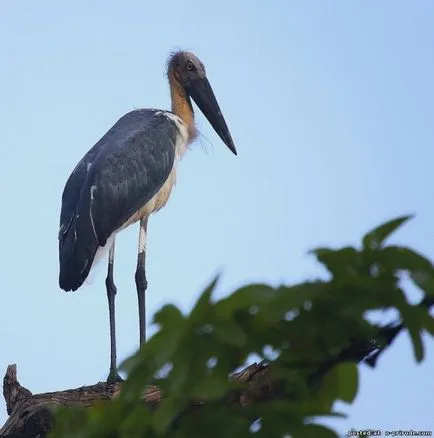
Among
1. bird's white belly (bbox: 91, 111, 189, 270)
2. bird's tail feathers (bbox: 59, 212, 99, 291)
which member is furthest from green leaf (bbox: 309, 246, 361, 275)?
bird's white belly (bbox: 91, 111, 189, 270)

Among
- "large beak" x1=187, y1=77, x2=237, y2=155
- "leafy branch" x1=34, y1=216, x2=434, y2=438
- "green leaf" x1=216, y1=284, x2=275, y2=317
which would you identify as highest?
"large beak" x1=187, y1=77, x2=237, y2=155

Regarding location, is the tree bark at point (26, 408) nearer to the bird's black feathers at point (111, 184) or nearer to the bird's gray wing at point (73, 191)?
the bird's black feathers at point (111, 184)

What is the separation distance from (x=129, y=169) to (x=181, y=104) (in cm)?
209

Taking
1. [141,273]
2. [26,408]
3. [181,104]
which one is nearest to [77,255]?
[141,273]

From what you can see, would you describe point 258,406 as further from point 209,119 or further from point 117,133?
point 209,119

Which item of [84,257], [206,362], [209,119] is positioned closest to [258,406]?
[206,362]

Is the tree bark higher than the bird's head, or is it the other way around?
the bird's head

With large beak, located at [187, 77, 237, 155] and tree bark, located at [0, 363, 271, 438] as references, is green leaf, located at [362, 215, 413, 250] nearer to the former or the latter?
tree bark, located at [0, 363, 271, 438]

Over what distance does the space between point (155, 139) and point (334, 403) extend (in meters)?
10.7

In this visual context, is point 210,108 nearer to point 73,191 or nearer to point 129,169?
point 129,169

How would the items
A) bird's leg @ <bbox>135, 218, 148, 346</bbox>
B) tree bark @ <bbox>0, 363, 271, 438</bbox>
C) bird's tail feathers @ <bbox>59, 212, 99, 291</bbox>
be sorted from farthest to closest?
1. bird's leg @ <bbox>135, 218, 148, 346</bbox>
2. bird's tail feathers @ <bbox>59, 212, 99, 291</bbox>
3. tree bark @ <bbox>0, 363, 271, 438</bbox>

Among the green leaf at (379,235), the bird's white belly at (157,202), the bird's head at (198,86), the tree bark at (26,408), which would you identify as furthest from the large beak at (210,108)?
the green leaf at (379,235)

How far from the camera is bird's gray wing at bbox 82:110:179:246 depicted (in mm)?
11555

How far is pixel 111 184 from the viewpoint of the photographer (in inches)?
463
